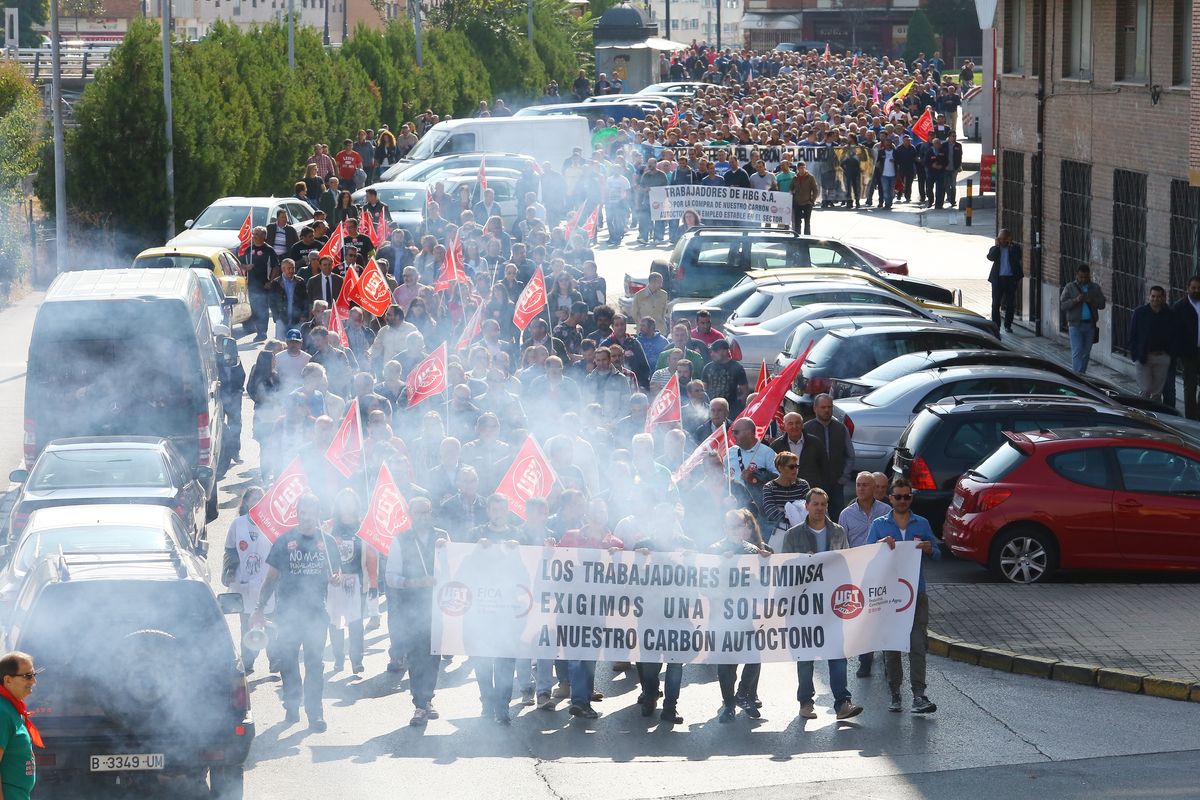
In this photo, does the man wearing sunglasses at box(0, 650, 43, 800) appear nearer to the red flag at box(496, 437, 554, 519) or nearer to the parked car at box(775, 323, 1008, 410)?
the red flag at box(496, 437, 554, 519)

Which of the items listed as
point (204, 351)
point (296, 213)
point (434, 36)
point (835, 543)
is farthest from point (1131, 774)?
point (434, 36)

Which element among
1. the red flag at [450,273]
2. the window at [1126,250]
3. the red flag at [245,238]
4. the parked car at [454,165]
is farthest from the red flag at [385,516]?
the parked car at [454,165]

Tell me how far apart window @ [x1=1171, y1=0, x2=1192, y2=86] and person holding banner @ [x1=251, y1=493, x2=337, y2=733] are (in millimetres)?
16064

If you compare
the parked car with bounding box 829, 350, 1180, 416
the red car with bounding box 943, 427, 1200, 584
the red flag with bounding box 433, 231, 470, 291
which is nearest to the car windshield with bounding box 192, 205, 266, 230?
the red flag with bounding box 433, 231, 470, 291

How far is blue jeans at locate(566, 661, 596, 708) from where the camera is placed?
39.0 feet

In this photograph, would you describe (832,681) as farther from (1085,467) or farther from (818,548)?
(1085,467)

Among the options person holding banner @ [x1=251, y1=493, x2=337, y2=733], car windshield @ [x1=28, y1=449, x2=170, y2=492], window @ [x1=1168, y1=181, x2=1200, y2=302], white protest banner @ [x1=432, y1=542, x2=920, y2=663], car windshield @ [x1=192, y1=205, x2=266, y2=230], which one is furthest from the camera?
car windshield @ [x1=192, y1=205, x2=266, y2=230]

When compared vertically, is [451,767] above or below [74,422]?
below

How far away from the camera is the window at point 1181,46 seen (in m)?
23.7

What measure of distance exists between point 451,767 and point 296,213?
860 inches

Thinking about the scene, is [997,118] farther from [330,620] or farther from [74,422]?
[330,620]

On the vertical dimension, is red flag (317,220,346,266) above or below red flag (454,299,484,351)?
above

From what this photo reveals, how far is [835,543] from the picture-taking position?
1217cm

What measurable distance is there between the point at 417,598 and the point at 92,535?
7.00 ft
